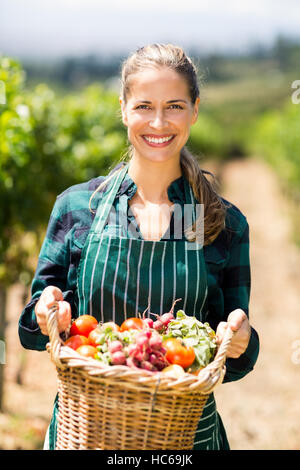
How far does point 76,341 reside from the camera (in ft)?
5.43

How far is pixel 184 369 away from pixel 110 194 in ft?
A: 2.29

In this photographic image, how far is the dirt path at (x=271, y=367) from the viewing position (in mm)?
4781

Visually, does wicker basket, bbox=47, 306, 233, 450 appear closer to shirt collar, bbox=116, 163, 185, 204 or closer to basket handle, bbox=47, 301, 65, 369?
basket handle, bbox=47, 301, 65, 369

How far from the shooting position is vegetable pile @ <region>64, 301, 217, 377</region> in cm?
154

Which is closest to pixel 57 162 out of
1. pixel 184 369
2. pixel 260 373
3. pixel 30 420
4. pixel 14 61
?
pixel 14 61

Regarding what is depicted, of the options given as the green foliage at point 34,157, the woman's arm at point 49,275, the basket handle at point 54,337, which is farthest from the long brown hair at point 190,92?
the green foliage at point 34,157

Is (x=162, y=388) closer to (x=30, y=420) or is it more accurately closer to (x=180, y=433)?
(x=180, y=433)

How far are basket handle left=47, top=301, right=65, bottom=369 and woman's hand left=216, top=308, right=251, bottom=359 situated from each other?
485 millimetres

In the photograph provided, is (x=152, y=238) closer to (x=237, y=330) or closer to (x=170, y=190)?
(x=170, y=190)

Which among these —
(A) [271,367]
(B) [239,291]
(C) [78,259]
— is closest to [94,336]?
(C) [78,259]

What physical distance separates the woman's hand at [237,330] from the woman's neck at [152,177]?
0.54 metres

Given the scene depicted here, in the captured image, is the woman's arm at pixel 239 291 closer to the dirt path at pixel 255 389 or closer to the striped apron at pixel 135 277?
the striped apron at pixel 135 277

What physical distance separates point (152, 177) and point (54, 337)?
A: 0.75m

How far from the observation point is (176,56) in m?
1.97
